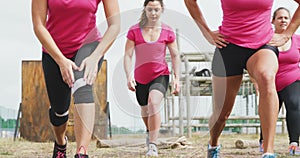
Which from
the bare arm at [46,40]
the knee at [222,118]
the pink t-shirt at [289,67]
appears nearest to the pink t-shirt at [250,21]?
the knee at [222,118]

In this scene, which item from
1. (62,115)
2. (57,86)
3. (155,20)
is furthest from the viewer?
(155,20)

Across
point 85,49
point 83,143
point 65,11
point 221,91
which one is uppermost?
point 65,11

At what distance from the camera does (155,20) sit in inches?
251

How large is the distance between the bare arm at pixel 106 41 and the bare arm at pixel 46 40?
0.09 m

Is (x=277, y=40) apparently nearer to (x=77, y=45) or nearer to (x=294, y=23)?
(x=294, y=23)

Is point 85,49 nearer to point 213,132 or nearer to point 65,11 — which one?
point 65,11

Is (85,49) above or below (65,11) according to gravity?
below

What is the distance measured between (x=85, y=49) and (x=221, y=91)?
1.07 meters

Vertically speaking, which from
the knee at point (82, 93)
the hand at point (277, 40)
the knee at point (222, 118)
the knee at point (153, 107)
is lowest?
the knee at point (222, 118)

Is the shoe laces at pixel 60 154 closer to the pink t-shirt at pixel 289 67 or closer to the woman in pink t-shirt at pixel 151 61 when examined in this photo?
the woman in pink t-shirt at pixel 151 61

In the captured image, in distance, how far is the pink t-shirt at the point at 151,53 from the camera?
619 cm

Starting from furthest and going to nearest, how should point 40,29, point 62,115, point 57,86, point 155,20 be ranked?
1. point 155,20
2. point 62,115
3. point 57,86
4. point 40,29

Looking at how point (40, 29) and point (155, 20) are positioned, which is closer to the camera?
point (40, 29)

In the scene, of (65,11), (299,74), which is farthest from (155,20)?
(65,11)
